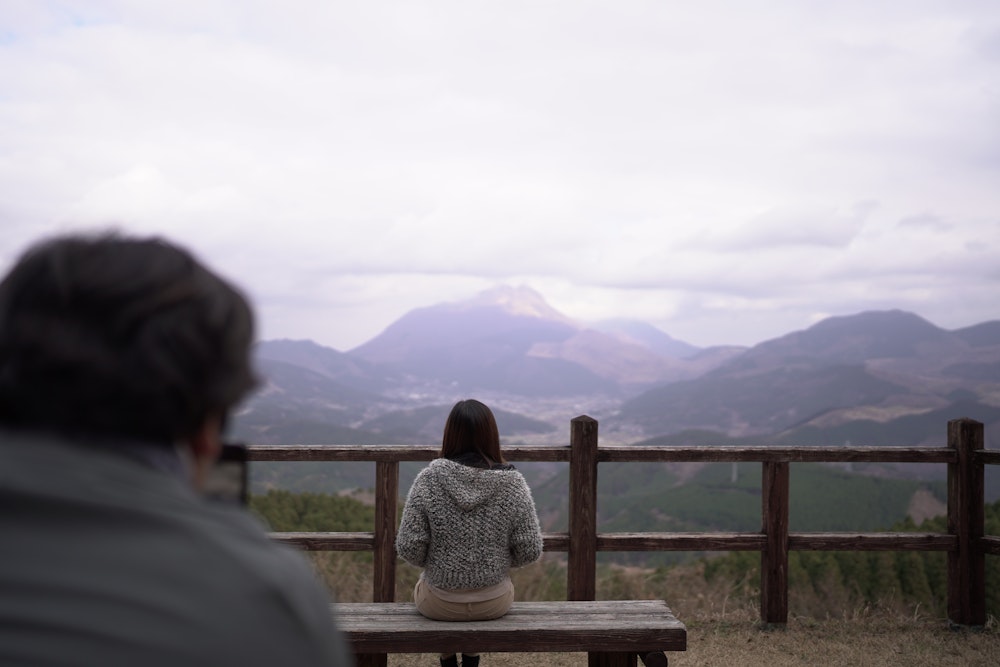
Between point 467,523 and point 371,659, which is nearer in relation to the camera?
point 467,523

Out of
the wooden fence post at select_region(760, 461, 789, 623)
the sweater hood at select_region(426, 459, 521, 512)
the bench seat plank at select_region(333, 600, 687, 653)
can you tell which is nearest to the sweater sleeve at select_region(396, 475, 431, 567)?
the sweater hood at select_region(426, 459, 521, 512)

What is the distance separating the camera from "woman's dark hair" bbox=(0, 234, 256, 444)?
916 mm

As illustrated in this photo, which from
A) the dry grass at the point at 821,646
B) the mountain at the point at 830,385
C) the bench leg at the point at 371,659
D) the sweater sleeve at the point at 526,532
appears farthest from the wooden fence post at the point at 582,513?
the mountain at the point at 830,385

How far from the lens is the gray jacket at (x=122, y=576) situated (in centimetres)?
80

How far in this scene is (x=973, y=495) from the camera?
19.9ft

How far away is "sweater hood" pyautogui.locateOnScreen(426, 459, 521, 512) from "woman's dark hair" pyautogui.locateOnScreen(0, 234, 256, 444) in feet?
8.89

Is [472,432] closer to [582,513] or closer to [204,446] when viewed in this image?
[582,513]

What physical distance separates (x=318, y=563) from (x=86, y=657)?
6.93m

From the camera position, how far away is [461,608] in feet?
12.5

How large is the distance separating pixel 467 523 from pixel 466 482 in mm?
195

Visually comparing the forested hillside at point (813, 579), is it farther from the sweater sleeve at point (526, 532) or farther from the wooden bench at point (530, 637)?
the sweater sleeve at point (526, 532)

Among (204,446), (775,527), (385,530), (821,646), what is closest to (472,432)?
(385,530)

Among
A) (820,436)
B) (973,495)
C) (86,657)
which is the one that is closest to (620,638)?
(86,657)

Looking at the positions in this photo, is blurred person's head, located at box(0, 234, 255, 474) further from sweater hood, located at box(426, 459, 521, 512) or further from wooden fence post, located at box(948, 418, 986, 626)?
wooden fence post, located at box(948, 418, 986, 626)
